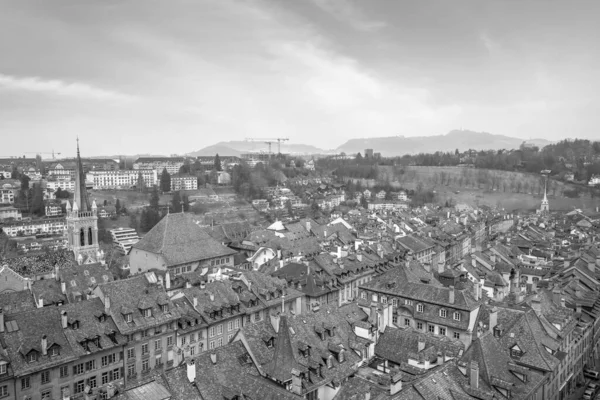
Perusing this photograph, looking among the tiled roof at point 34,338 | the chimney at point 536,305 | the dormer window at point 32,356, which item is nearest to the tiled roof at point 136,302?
the tiled roof at point 34,338

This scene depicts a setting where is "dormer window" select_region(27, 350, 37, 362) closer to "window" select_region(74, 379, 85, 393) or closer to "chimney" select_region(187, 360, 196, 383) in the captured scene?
"window" select_region(74, 379, 85, 393)

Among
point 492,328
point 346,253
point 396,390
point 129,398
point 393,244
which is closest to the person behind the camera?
point 129,398

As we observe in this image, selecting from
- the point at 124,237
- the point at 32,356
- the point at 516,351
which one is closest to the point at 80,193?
the point at 124,237

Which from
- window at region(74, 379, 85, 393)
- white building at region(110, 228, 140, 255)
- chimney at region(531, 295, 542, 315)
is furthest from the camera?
white building at region(110, 228, 140, 255)

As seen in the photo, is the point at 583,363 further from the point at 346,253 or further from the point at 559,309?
the point at 346,253

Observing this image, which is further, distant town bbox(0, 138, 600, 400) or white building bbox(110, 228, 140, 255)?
white building bbox(110, 228, 140, 255)

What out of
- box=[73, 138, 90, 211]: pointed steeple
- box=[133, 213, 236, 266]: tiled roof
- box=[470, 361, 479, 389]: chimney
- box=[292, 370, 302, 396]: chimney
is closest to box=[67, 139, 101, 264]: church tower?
box=[73, 138, 90, 211]: pointed steeple

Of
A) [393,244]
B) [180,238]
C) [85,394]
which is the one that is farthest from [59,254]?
[85,394]
